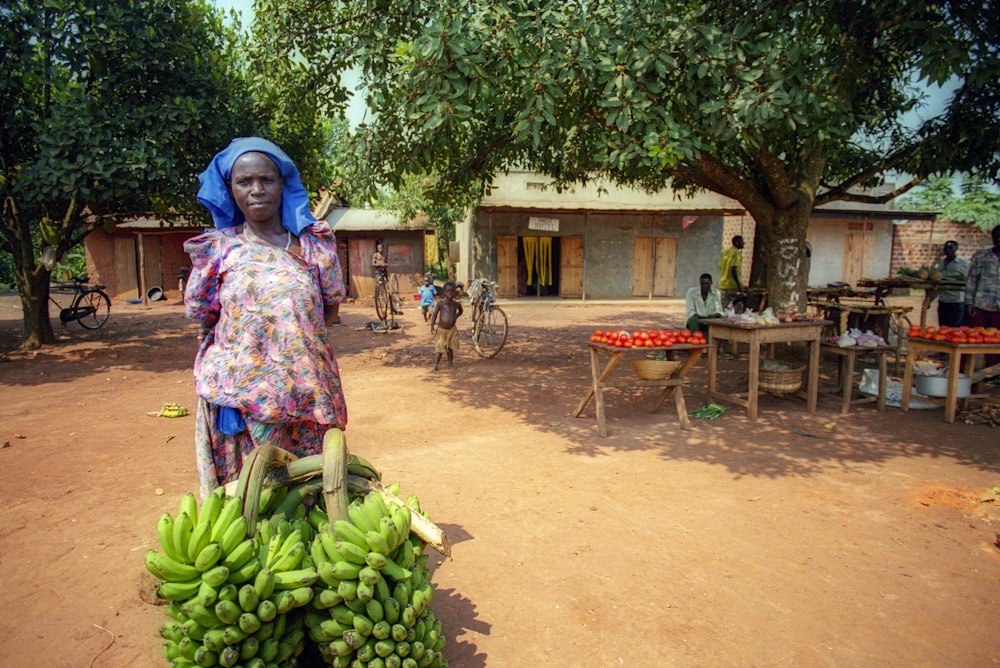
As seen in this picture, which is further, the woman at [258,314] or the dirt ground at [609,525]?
the dirt ground at [609,525]

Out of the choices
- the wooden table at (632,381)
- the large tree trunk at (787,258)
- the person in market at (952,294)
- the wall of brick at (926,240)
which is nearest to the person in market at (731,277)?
the large tree trunk at (787,258)

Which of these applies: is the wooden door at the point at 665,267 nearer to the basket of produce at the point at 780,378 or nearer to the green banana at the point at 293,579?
the basket of produce at the point at 780,378

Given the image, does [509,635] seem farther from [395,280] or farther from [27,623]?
→ [395,280]

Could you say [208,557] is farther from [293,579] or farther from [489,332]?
[489,332]

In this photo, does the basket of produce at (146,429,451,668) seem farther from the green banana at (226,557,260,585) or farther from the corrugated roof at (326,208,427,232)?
the corrugated roof at (326,208,427,232)

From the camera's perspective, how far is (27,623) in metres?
2.81

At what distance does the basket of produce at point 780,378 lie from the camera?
21.1ft

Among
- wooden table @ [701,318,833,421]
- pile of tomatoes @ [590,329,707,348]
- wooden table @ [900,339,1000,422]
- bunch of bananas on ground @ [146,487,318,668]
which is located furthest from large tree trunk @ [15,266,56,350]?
wooden table @ [900,339,1000,422]

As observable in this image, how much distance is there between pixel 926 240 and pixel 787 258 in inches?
746

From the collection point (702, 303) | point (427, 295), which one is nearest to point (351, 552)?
point (702, 303)

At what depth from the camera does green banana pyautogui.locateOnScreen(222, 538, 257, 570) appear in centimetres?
167

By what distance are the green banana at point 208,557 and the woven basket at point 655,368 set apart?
4.86 m

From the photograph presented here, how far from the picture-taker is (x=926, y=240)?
22328 mm

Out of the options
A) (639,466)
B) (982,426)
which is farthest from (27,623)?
(982,426)
